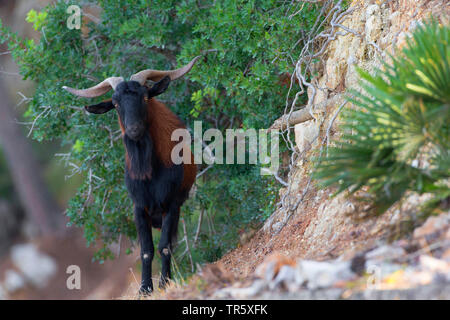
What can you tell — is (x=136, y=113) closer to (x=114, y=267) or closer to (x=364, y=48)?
(x=364, y=48)

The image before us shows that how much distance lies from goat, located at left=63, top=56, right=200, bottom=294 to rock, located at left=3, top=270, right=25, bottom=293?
47.4 ft

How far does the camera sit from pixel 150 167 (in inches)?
295

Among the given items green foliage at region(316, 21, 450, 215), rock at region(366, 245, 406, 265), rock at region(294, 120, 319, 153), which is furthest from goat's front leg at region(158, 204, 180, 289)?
rock at region(366, 245, 406, 265)

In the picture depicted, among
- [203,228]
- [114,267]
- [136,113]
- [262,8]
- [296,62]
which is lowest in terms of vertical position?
[114,267]

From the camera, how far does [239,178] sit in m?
9.46

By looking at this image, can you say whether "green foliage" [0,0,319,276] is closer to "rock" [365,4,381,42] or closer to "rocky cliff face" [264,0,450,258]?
"rocky cliff face" [264,0,450,258]

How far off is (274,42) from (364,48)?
1272 mm

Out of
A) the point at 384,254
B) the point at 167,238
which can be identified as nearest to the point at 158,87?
the point at 167,238

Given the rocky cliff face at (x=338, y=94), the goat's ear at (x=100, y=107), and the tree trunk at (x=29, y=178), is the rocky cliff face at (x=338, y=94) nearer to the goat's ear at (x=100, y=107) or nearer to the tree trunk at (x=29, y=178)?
the goat's ear at (x=100, y=107)

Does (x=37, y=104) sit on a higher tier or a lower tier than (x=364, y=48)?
lower

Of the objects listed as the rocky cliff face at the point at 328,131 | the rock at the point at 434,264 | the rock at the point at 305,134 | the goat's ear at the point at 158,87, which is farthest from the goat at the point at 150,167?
the rock at the point at 434,264

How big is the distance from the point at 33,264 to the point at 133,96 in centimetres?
1623

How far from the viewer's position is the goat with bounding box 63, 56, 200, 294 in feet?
24.2
